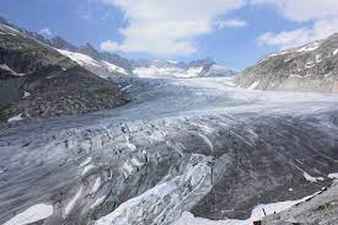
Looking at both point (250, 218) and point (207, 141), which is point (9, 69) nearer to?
point (207, 141)

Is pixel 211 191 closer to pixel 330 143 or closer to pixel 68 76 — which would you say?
pixel 330 143

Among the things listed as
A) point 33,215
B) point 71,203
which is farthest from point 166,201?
point 33,215

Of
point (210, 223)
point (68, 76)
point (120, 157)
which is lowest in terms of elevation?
point (210, 223)

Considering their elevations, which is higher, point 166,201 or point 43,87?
point 43,87

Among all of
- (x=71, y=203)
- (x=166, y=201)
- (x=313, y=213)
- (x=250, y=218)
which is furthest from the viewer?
(x=166, y=201)

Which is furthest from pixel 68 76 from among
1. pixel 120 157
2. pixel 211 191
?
pixel 211 191

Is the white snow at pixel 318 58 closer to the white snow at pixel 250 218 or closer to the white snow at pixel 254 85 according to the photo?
the white snow at pixel 254 85

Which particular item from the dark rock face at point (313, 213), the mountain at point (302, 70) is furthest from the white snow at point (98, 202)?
the mountain at point (302, 70)
